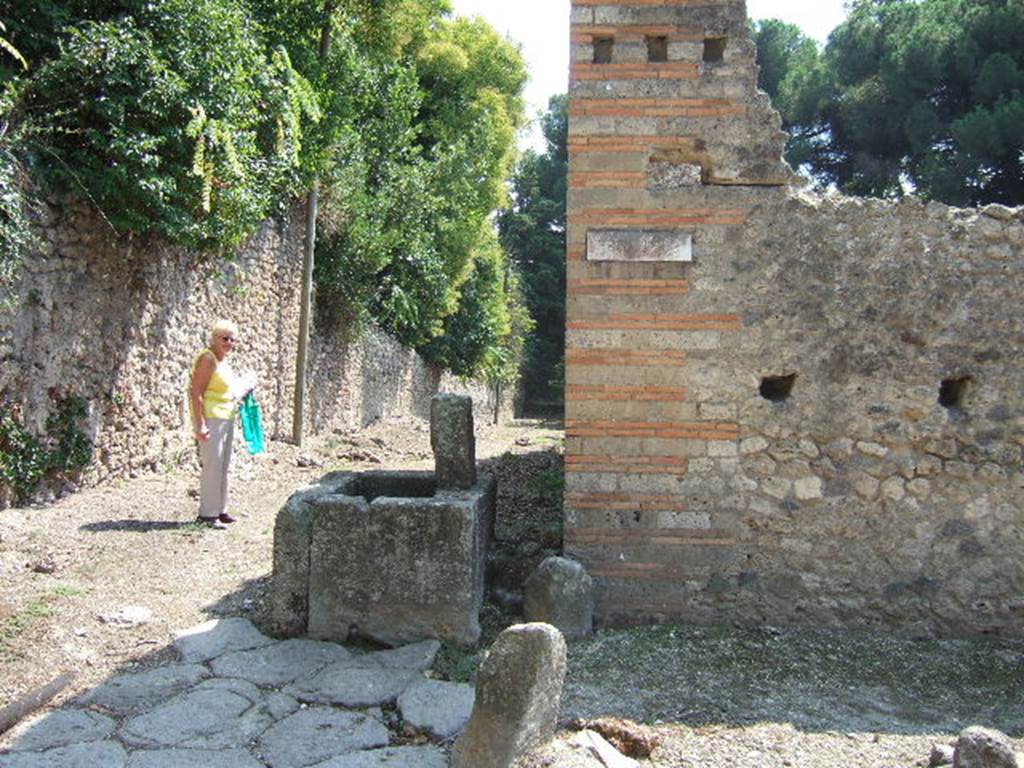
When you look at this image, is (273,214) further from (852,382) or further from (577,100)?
(852,382)

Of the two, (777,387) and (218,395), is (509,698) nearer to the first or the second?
(777,387)

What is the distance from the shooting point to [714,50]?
17.4 ft

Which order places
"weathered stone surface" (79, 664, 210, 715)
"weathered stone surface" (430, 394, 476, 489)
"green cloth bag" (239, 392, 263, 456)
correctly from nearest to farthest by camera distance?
"weathered stone surface" (79, 664, 210, 715) → "weathered stone surface" (430, 394, 476, 489) → "green cloth bag" (239, 392, 263, 456)

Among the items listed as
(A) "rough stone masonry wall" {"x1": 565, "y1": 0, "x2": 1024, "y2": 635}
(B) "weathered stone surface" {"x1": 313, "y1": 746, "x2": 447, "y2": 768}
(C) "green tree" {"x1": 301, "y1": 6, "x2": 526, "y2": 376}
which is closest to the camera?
(B) "weathered stone surface" {"x1": 313, "y1": 746, "x2": 447, "y2": 768}

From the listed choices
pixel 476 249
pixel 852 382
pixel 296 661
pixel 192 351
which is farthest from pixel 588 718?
pixel 476 249

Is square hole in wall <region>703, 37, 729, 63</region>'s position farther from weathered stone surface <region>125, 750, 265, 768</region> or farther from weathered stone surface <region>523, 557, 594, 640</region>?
weathered stone surface <region>125, 750, 265, 768</region>

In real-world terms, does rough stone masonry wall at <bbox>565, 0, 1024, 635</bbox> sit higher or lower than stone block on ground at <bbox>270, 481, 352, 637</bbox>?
higher

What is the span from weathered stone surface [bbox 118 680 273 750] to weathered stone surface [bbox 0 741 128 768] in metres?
0.10

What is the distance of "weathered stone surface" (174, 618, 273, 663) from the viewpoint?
4590 mm

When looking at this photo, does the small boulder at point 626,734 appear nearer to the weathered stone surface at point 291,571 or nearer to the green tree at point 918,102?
the weathered stone surface at point 291,571

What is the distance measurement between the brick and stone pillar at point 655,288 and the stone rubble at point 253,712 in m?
1.36

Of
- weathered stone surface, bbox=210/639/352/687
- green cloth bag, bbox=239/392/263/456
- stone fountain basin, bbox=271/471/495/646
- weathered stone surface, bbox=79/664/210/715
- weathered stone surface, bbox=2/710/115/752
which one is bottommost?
weathered stone surface, bbox=2/710/115/752

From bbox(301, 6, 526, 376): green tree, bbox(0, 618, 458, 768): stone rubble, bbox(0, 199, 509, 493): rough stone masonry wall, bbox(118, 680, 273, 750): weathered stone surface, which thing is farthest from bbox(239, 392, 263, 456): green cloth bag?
bbox(301, 6, 526, 376): green tree

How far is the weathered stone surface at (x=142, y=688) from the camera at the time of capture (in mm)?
3963
